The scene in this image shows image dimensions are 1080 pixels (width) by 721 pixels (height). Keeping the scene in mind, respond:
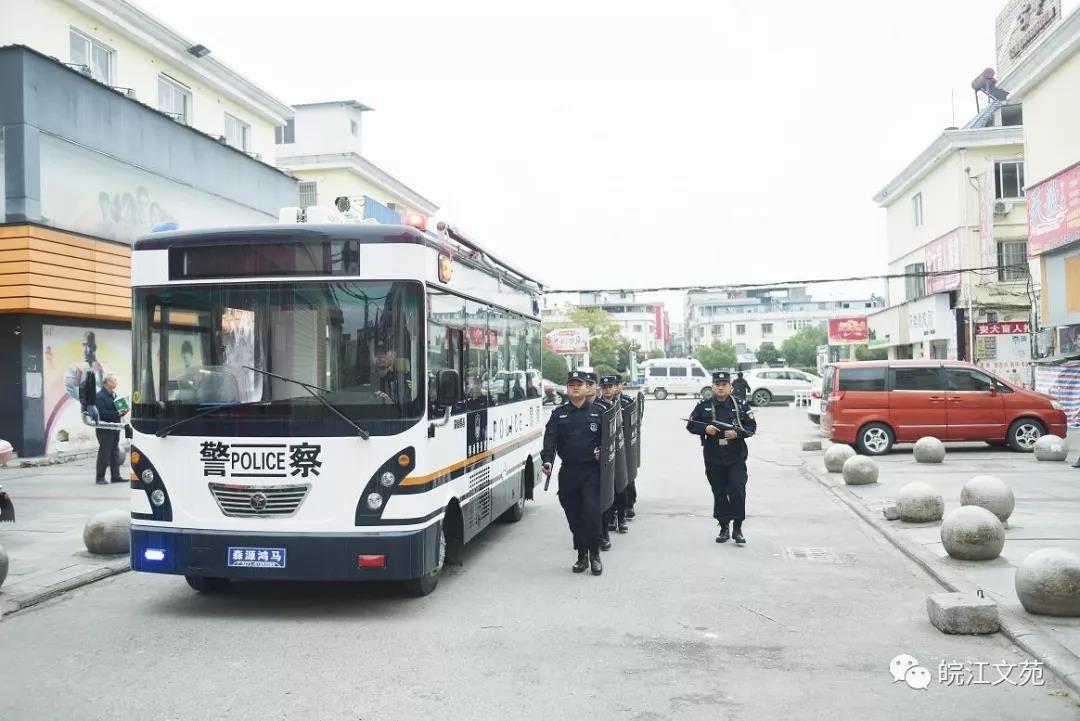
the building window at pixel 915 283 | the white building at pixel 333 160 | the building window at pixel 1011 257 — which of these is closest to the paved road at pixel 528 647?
the building window at pixel 1011 257

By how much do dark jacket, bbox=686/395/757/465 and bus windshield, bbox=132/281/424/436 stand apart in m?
4.04

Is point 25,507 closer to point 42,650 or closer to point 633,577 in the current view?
point 42,650

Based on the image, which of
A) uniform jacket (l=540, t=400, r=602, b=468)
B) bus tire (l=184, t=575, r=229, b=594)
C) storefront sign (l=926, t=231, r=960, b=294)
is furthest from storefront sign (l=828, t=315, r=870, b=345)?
bus tire (l=184, t=575, r=229, b=594)

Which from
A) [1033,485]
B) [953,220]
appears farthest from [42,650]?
[953,220]

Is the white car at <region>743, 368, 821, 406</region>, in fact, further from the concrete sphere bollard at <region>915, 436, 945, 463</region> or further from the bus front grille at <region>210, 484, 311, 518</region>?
the bus front grille at <region>210, 484, 311, 518</region>

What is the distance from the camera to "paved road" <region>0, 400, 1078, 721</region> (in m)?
5.05

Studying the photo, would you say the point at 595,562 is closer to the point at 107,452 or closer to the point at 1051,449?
the point at 107,452

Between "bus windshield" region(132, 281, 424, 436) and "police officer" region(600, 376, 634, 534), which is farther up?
"bus windshield" region(132, 281, 424, 436)

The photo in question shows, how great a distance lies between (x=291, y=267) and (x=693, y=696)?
156 inches

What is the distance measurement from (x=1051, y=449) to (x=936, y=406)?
7.62ft

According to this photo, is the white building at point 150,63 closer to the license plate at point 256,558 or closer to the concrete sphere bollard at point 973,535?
the license plate at point 256,558

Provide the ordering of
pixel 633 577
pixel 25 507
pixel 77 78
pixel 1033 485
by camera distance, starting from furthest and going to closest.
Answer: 1. pixel 77 78
2. pixel 1033 485
3. pixel 25 507
4. pixel 633 577

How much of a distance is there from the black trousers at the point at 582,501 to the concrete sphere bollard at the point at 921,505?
4.25m

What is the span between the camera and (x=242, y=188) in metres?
24.7
